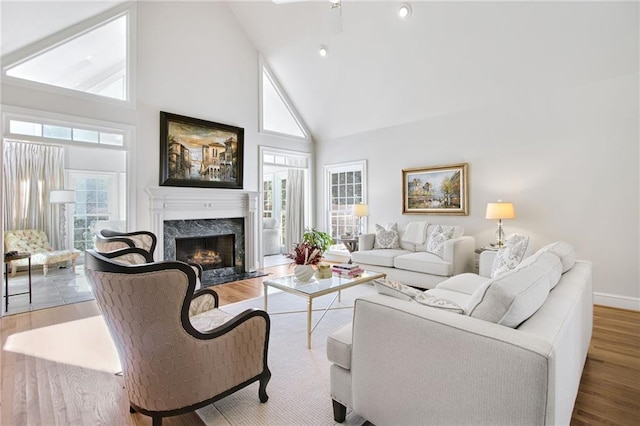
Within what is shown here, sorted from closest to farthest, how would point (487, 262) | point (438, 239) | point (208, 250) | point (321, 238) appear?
point (487, 262) < point (438, 239) < point (208, 250) < point (321, 238)

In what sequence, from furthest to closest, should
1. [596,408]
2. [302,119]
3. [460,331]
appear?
1. [302,119]
2. [596,408]
3. [460,331]

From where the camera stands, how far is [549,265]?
6.12 feet

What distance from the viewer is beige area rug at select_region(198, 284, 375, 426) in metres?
1.81

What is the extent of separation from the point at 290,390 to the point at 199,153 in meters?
4.15

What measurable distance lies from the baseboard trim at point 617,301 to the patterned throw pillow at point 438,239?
1.84 m

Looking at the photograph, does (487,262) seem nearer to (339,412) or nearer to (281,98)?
(339,412)

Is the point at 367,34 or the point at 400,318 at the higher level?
the point at 367,34


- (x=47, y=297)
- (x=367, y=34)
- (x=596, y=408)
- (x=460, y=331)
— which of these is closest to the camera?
(x=460, y=331)

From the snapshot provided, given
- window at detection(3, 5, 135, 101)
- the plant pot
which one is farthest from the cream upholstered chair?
window at detection(3, 5, 135, 101)

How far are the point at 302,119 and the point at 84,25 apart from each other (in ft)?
12.8

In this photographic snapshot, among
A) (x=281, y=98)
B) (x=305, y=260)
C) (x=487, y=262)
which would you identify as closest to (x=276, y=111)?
(x=281, y=98)

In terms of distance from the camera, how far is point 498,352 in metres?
1.14

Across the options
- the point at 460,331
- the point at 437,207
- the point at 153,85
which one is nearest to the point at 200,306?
the point at 460,331

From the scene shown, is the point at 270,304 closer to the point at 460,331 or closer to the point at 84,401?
the point at 84,401
